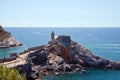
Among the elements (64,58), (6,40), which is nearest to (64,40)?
A: (64,58)

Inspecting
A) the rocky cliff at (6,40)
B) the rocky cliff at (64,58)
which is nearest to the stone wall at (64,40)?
the rocky cliff at (64,58)

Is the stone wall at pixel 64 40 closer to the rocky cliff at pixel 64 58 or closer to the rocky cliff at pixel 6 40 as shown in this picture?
the rocky cliff at pixel 64 58

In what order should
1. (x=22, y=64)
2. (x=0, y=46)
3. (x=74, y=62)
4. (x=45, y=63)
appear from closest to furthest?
(x=22, y=64)
(x=45, y=63)
(x=74, y=62)
(x=0, y=46)

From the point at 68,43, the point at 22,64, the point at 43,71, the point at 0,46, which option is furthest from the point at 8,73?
the point at 0,46

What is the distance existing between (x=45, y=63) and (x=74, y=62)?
1168 cm

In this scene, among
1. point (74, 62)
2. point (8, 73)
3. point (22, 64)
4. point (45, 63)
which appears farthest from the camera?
point (74, 62)

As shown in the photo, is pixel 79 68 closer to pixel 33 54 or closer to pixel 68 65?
pixel 68 65

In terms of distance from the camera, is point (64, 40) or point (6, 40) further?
point (6, 40)

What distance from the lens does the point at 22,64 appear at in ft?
252

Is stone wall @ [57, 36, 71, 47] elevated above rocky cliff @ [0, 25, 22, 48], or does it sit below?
above

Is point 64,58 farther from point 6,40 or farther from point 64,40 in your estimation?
point 6,40

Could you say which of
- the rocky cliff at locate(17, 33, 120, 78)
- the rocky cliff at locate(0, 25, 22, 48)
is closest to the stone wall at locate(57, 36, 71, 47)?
the rocky cliff at locate(17, 33, 120, 78)

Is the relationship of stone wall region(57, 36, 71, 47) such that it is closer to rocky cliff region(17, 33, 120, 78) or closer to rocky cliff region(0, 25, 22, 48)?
rocky cliff region(17, 33, 120, 78)

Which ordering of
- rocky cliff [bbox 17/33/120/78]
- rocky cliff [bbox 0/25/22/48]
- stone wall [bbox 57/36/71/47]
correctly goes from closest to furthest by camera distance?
1. rocky cliff [bbox 17/33/120/78]
2. stone wall [bbox 57/36/71/47]
3. rocky cliff [bbox 0/25/22/48]
